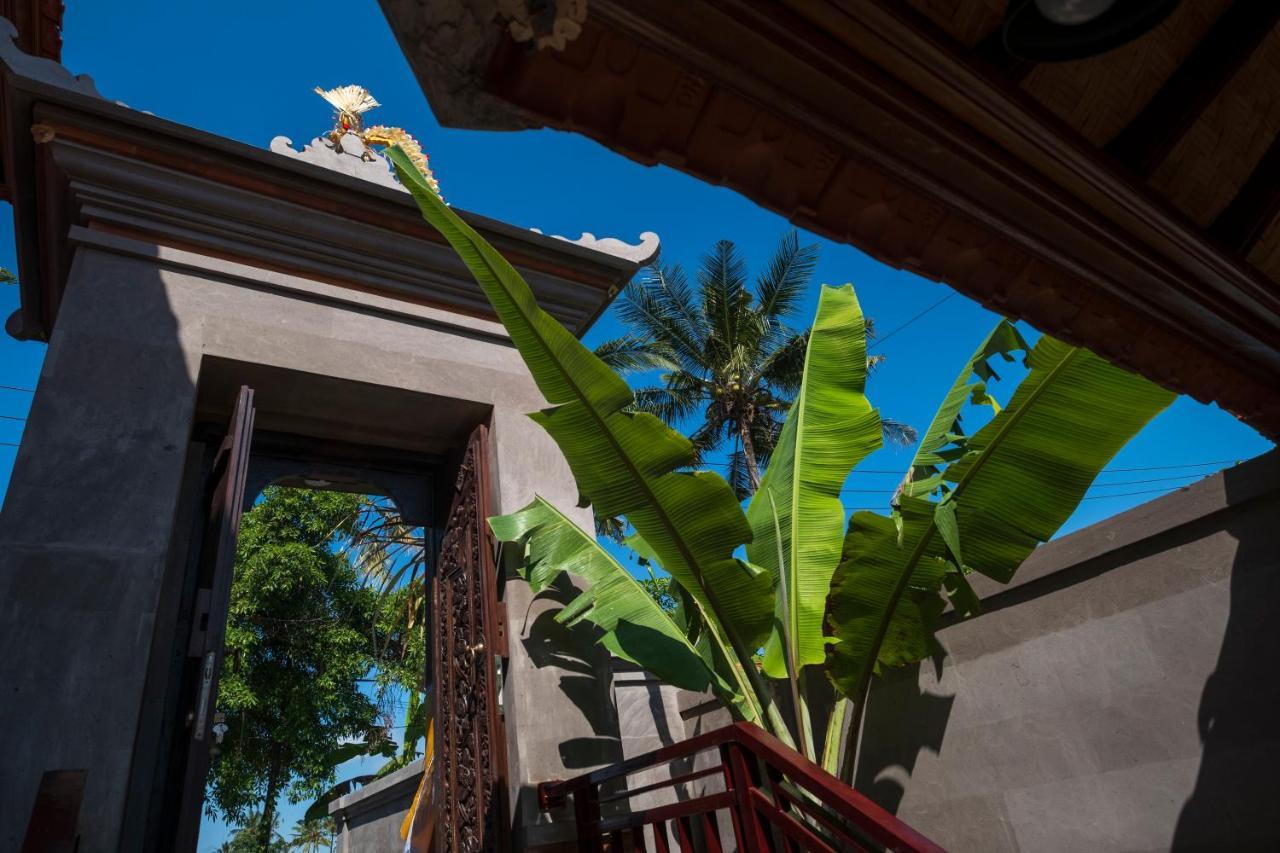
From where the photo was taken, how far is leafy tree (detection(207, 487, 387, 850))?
17.0 metres

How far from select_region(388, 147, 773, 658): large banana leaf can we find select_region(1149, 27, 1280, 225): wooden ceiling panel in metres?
2.34

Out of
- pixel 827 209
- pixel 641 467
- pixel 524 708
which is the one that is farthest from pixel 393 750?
pixel 827 209

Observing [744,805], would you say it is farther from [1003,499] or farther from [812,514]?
[1003,499]

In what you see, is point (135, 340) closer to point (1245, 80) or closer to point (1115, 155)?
point (1115, 155)

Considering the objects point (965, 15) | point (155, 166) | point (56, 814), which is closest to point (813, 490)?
point (965, 15)

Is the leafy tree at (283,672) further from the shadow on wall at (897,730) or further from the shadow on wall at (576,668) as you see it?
the shadow on wall at (897,730)

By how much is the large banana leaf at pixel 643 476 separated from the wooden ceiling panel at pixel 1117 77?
7.68ft

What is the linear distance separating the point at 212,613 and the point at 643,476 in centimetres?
225

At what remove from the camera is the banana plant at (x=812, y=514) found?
150 inches

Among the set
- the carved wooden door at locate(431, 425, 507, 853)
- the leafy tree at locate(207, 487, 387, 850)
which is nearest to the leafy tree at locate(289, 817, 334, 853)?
the leafy tree at locate(207, 487, 387, 850)

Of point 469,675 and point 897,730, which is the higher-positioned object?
point 469,675

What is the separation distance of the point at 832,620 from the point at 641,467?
1.43 m

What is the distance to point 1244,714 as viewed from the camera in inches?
118

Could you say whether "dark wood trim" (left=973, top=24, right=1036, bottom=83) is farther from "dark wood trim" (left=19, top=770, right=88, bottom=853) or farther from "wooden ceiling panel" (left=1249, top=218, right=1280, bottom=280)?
"dark wood trim" (left=19, top=770, right=88, bottom=853)
